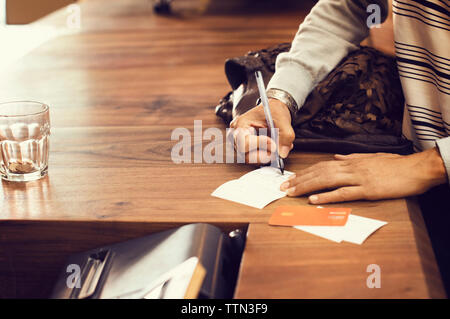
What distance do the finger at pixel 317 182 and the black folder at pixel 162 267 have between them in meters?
0.15

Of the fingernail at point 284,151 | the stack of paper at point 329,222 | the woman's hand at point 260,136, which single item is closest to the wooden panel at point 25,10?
the woman's hand at point 260,136

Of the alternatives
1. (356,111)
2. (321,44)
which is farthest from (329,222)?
(321,44)

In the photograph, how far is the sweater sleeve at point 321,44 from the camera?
138cm

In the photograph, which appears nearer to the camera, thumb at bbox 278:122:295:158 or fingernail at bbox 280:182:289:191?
fingernail at bbox 280:182:289:191

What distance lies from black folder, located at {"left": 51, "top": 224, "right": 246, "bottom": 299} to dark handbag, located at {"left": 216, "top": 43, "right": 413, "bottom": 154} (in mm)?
396

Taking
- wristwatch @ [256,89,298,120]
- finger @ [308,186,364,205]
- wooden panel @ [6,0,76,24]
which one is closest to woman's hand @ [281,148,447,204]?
finger @ [308,186,364,205]

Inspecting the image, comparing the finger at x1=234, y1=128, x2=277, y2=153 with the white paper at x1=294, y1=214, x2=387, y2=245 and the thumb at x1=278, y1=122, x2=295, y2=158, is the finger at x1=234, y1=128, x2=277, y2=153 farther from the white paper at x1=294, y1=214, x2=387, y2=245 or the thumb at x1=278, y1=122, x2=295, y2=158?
the white paper at x1=294, y1=214, x2=387, y2=245

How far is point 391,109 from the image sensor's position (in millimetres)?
1336

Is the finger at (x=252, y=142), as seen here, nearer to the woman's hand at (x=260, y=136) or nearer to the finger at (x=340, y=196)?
the woman's hand at (x=260, y=136)

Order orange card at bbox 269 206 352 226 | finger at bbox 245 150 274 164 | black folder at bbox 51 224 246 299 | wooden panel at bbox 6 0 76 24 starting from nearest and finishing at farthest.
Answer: black folder at bbox 51 224 246 299
orange card at bbox 269 206 352 226
finger at bbox 245 150 274 164
wooden panel at bbox 6 0 76 24

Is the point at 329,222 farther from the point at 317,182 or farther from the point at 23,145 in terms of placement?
the point at 23,145

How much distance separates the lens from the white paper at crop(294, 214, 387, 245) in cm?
94

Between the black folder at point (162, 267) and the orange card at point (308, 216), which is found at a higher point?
the orange card at point (308, 216)

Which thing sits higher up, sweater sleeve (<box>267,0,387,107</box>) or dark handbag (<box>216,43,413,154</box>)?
sweater sleeve (<box>267,0,387,107</box>)
